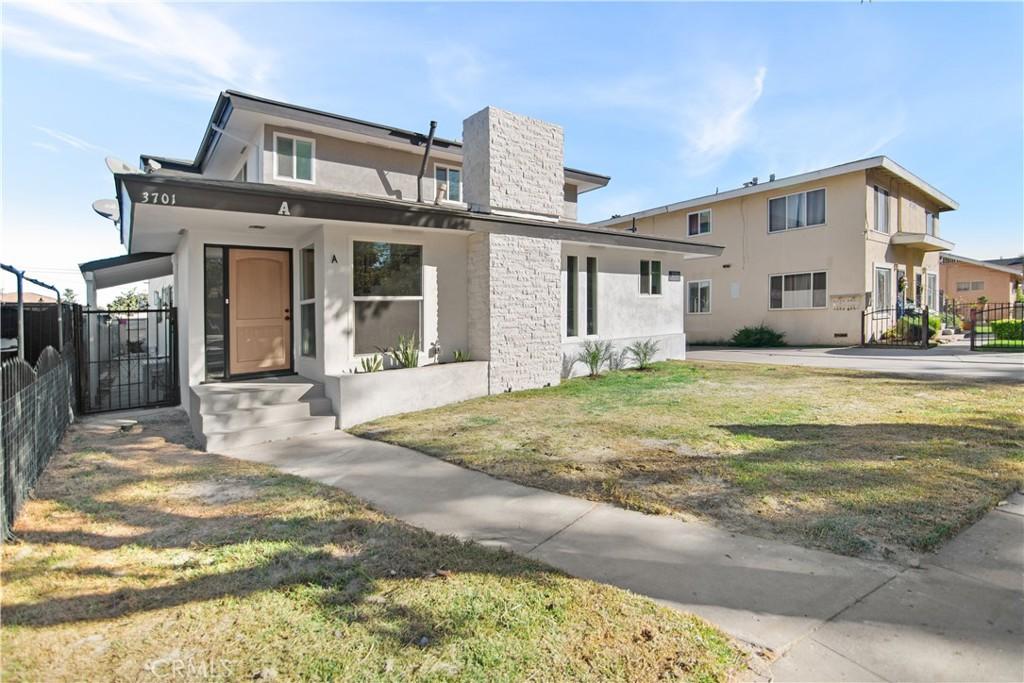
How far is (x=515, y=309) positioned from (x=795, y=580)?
24.2 ft

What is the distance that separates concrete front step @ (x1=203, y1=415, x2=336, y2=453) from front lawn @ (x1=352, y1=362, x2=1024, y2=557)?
63cm

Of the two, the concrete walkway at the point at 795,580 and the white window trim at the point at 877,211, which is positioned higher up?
the white window trim at the point at 877,211

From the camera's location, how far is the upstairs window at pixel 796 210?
773 inches

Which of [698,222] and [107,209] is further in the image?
[698,222]

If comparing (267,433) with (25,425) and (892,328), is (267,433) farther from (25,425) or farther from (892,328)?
(892,328)

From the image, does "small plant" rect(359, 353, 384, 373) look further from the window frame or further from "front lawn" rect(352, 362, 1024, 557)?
"front lawn" rect(352, 362, 1024, 557)

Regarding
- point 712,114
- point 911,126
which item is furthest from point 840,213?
point 712,114

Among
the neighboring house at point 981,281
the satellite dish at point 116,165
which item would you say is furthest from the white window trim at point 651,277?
the neighboring house at point 981,281

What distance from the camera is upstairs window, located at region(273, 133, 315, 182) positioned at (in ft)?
39.3

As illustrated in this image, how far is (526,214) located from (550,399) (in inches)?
155

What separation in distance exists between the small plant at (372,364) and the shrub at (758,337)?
1672cm

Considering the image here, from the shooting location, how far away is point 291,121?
38.1ft

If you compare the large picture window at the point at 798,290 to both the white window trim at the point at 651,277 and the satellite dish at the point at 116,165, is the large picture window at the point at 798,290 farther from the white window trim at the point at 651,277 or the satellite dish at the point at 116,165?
the satellite dish at the point at 116,165

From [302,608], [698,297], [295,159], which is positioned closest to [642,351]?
[295,159]
